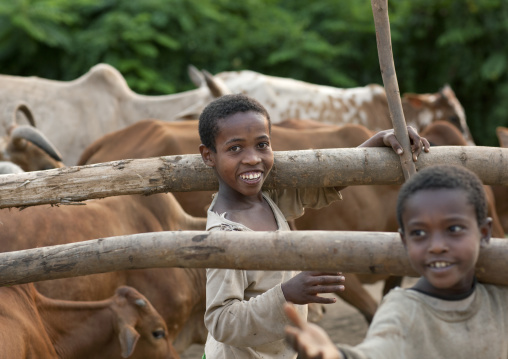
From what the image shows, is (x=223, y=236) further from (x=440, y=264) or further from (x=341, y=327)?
(x=341, y=327)

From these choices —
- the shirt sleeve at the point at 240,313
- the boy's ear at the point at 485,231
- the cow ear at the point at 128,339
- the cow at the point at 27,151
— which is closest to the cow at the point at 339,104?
the cow at the point at 27,151

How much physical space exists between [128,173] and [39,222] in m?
1.11

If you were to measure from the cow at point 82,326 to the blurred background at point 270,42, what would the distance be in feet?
24.3

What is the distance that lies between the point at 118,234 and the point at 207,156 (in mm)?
1410

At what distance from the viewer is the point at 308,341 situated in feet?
4.89

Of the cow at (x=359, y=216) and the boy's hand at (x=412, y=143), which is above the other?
the cow at (x=359, y=216)

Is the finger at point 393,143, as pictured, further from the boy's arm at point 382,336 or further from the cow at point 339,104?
the cow at point 339,104

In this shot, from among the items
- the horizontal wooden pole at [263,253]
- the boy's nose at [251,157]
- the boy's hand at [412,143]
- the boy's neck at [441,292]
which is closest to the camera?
the boy's neck at [441,292]

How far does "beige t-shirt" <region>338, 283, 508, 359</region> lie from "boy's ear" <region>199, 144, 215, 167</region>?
37.7 inches

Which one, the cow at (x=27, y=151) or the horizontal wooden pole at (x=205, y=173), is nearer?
the horizontal wooden pole at (x=205, y=173)

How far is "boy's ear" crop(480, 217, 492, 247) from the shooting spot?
185cm

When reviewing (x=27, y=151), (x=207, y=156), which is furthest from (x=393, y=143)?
(x=27, y=151)

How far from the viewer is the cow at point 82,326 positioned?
281 centimetres

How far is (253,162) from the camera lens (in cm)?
247
